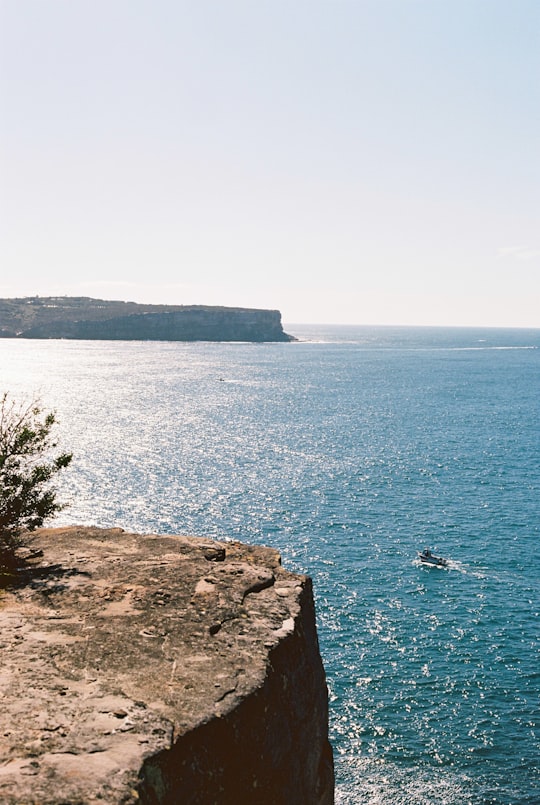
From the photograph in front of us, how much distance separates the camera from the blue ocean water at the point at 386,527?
107 feet

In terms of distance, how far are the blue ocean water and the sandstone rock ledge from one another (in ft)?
48.1

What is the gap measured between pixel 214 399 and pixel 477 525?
92782 millimetres

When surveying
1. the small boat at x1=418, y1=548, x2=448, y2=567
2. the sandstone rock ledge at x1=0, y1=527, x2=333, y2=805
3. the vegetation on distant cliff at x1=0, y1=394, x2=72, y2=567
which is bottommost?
the small boat at x1=418, y1=548, x2=448, y2=567

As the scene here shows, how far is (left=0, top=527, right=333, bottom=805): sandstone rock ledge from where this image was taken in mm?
11180

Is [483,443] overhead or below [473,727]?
overhead

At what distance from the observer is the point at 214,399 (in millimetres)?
148000

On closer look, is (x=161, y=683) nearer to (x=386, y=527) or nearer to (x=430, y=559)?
(x=430, y=559)

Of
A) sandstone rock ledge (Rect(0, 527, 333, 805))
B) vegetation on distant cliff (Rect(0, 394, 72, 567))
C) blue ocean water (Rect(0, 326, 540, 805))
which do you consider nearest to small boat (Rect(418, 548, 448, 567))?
blue ocean water (Rect(0, 326, 540, 805))

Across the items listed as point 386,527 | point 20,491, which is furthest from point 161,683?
point 386,527

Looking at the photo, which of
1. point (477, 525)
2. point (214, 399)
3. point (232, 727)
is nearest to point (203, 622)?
point (232, 727)

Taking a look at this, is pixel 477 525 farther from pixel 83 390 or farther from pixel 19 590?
pixel 83 390

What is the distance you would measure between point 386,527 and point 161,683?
52.4 metres

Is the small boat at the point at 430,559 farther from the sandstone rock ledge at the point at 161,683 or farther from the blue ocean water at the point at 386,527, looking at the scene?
the sandstone rock ledge at the point at 161,683

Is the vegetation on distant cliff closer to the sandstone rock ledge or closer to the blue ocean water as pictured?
the sandstone rock ledge
